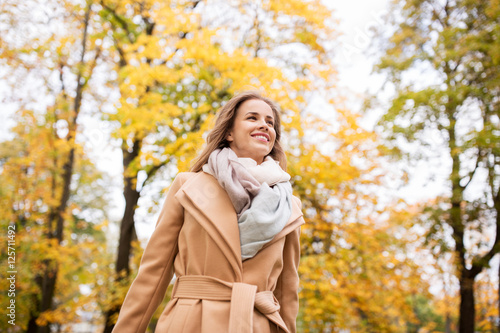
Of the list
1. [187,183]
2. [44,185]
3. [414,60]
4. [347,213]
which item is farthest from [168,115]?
[44,185]

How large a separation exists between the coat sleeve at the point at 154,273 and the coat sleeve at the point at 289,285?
0.53m

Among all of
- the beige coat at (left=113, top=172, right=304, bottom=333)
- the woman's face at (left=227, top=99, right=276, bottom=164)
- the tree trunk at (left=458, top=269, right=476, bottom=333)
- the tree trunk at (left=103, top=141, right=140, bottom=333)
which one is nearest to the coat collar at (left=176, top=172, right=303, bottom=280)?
the beige coat at (left=113, top=172, right=304, bottom=333)

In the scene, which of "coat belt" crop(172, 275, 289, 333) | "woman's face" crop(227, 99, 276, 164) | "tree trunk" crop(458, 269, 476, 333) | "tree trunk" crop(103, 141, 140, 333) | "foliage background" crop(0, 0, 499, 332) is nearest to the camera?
"coat belt" crop(172, 275, 289, 333)

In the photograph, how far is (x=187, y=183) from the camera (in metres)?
1.73

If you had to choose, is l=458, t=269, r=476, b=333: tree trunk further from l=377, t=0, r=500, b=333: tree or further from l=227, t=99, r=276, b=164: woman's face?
l=227, t=99, r=276, b=164: woman's face

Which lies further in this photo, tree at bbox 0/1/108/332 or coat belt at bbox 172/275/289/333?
tree at bbox 0/1/108/332

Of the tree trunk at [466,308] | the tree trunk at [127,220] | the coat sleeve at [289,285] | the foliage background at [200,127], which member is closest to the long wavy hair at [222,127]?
the coat sleeve at [289,285]

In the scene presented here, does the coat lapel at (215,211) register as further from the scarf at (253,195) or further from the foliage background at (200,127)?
the foliage background at (200,127)

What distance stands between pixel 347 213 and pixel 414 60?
15.2 ft

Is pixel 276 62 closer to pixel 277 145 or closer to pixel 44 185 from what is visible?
pixel 277 145

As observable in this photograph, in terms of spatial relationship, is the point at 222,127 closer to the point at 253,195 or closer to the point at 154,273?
the point at 253,195

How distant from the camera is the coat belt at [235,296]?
1457 mm

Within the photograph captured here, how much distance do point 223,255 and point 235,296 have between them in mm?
172

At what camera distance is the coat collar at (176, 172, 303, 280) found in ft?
5.14
